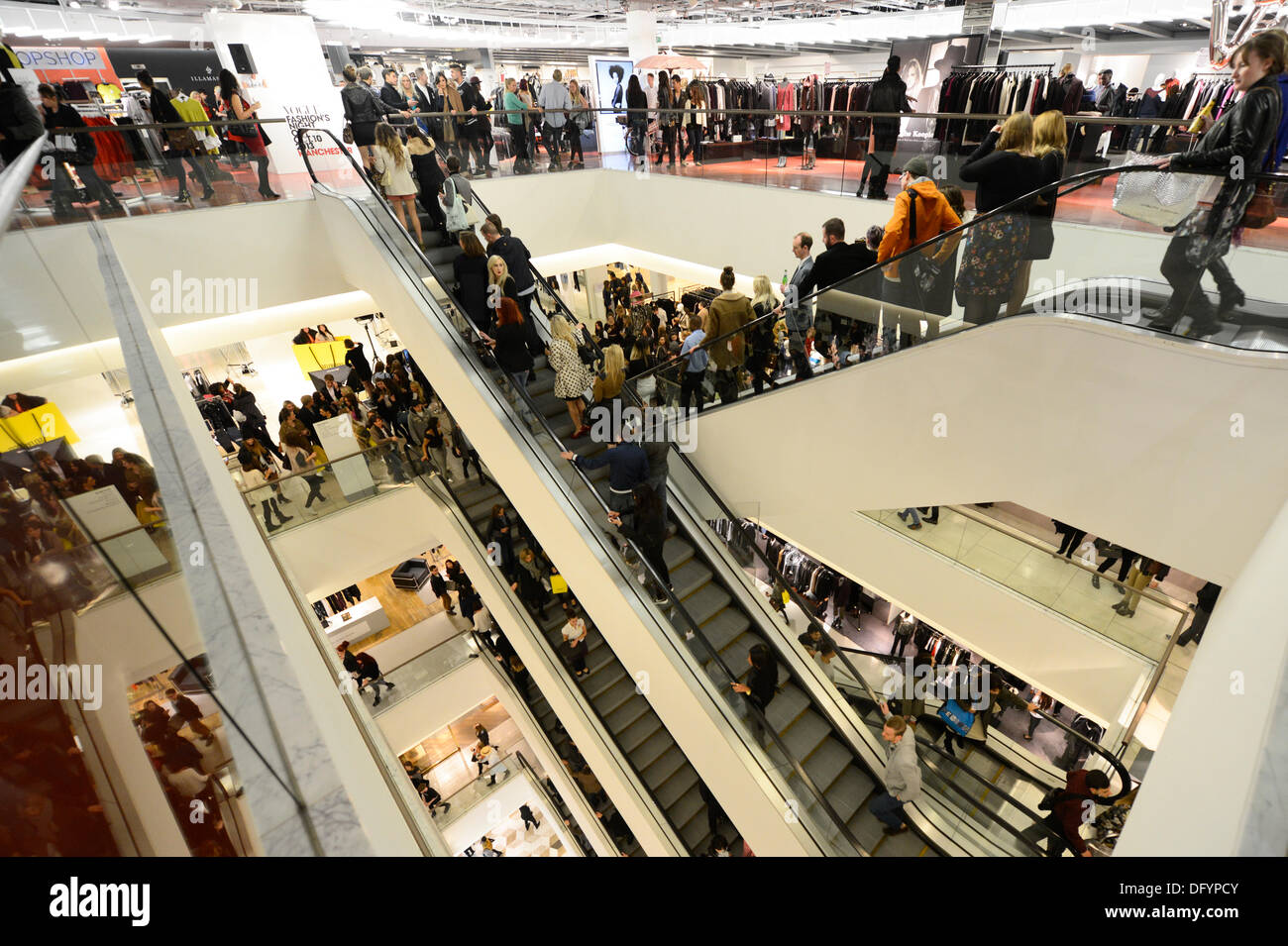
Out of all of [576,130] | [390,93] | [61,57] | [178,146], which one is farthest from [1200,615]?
[61,57]

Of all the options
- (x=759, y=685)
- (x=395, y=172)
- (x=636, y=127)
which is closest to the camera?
(x=759, y=685)

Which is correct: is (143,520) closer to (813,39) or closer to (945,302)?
(945,302)

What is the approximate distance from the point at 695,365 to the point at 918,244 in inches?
95.8

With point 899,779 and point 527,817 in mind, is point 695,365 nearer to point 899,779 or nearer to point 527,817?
point 899,779

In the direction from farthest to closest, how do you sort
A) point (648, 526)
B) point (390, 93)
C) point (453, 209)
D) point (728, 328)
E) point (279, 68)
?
point (279, 68)
point (390, 93)
point (453, 209)
point (728, 328)
point (648, 526)

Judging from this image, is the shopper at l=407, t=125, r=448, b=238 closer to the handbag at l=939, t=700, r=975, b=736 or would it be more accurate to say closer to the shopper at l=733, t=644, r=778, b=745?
the shopper at l=733, t=644, r=778, b=745

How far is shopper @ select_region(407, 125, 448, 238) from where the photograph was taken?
7.21 m

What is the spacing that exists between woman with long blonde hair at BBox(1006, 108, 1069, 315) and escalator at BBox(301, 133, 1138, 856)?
3.37 metres

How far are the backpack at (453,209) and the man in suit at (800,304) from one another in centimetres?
404

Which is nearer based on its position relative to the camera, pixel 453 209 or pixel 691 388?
pixel 691 388

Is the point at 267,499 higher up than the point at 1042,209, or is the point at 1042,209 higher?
the point at 1042,209

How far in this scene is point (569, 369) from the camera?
6289mm

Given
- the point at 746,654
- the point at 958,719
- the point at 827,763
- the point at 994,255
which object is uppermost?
the point at 994,255

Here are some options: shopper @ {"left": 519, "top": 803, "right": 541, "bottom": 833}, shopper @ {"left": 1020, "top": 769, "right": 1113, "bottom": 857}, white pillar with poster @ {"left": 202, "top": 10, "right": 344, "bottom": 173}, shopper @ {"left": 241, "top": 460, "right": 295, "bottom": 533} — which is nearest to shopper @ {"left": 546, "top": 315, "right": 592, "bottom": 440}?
shopper @ {"left": 241, "top": 460, "right": 295, "bottom": 533}
